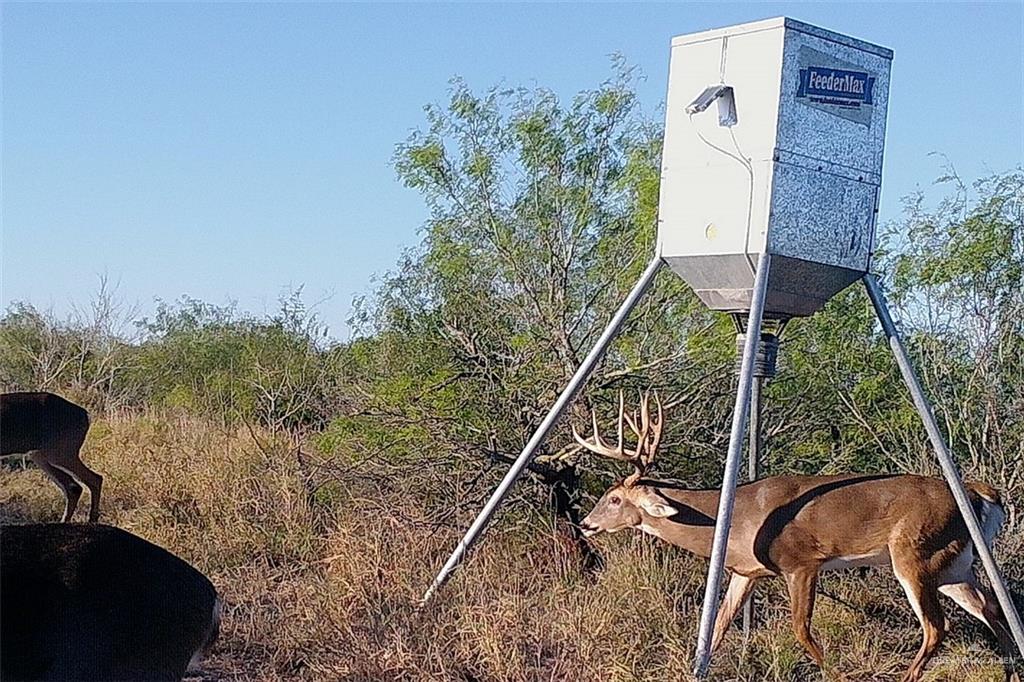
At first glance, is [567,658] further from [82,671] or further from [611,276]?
[611,276]

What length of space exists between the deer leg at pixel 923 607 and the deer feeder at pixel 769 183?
0.46 m

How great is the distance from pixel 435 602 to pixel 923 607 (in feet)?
9.23

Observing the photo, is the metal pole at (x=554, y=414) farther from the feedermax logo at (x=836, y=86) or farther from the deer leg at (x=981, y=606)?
the deer leg at (x=981, y=606)

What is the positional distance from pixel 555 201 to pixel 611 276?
0.71 metres

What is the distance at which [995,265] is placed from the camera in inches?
350

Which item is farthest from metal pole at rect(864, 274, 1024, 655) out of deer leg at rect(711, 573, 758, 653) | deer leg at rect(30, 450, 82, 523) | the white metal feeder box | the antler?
deer leg at rect(30, 450, 82, 523)

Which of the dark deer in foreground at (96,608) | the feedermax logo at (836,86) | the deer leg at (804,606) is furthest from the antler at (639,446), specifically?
the dark deer in foreground at (96,608)

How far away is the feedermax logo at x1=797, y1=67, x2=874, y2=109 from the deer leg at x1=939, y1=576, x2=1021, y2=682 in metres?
2.99

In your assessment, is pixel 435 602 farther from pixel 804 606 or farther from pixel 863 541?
pixel 863 541

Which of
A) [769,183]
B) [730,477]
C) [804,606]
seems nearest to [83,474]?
[804,606]

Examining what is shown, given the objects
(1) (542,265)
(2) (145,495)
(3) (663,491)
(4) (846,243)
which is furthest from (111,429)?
(4) (846,243)

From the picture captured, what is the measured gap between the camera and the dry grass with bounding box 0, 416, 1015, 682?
681 cm

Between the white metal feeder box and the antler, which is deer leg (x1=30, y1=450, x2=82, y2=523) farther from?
the white metal feeder box

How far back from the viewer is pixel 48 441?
11.2 m
